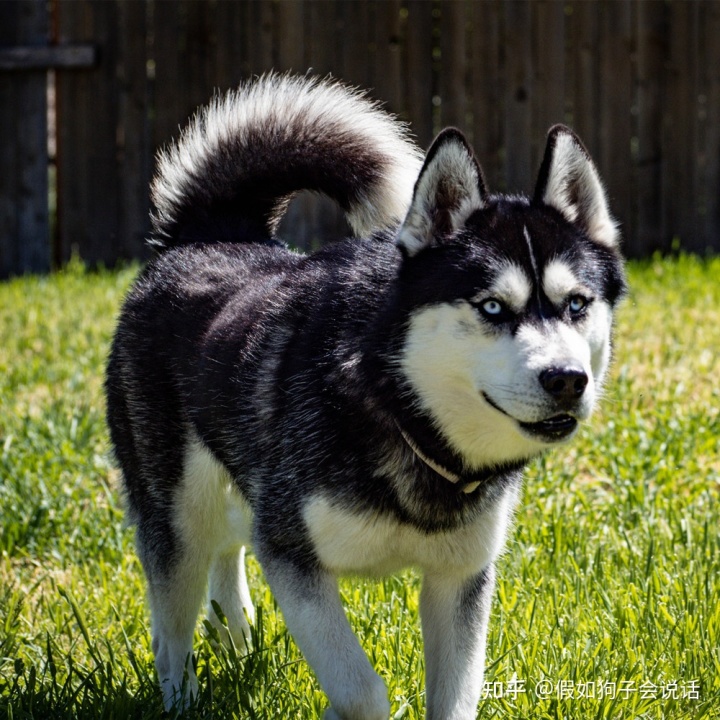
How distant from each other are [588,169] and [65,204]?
696 cm

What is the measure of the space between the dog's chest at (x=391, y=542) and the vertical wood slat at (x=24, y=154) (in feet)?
22.7

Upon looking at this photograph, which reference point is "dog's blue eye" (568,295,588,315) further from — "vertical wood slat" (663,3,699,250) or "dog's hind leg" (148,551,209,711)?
"vertical wood slat" (663,3,699,250)

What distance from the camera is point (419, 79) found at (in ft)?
28.2

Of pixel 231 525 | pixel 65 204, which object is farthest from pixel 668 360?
pixel 65 204

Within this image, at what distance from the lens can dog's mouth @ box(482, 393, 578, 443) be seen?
2.49 meters

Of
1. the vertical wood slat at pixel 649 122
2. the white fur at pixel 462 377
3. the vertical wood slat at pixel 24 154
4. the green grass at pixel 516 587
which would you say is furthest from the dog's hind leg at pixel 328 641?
the vertical wood slat at pixel 24 154

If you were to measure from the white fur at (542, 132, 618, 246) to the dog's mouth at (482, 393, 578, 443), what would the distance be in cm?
52

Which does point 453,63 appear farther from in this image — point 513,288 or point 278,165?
point 513,288

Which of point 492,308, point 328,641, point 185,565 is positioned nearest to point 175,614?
point 185,565

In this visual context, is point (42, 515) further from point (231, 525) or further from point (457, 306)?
point (457, 306)

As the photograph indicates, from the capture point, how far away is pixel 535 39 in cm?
847

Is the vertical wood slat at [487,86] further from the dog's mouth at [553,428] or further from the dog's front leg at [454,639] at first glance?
the dog's mouth at [553,428]

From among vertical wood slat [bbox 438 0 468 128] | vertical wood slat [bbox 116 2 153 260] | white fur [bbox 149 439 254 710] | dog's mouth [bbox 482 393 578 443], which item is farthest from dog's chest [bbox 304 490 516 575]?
vertical wood slat [bbox 116 2 153 260]

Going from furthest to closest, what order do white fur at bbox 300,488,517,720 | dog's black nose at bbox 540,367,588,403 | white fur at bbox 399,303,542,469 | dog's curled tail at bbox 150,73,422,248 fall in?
dog's curled tail at bbox 150,73,422,248
white fur at bbox 300,488,517,720
white fur at bbox 399,303,542,469
dog's black nose at bbox 540,367,588,403
